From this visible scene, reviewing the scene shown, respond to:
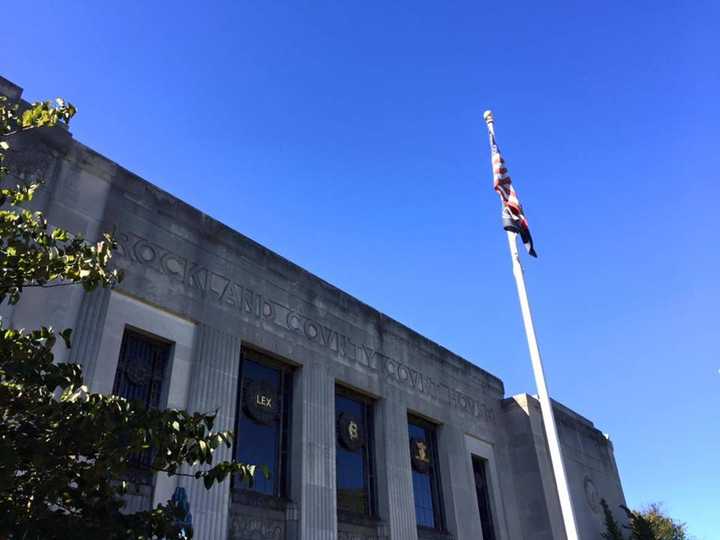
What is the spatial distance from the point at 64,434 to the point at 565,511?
35.3ft

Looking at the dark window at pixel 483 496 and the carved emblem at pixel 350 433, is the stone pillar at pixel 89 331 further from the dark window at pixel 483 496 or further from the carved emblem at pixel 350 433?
the dark window at pixel 483 496

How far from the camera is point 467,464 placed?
20516mm

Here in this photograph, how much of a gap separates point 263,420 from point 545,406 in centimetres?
647

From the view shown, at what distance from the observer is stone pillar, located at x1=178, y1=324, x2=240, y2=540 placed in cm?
1180

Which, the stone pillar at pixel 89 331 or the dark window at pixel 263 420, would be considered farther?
the dark window at pixel 263 420

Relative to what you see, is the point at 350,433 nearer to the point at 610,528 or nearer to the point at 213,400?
the point at 213,400

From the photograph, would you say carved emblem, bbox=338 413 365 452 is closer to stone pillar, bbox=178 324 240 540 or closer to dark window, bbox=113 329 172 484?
stone pillar, bbox=178 324 240 540

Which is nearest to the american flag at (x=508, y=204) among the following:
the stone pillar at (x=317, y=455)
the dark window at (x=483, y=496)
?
the stone pillar at (x=317, y=455)

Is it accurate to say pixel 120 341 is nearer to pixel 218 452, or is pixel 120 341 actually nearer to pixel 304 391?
pixel 218 452

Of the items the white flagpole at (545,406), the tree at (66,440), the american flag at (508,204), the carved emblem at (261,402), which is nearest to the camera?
the tree at (66,440)

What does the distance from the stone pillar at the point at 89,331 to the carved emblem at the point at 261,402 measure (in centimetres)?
400

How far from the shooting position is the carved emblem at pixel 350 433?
54.1ft

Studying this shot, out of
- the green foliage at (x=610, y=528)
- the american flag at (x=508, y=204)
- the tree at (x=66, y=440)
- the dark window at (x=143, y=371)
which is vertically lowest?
the tree at (x=66, y=440)

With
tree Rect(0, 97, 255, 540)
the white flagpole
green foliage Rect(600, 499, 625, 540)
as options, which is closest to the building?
tree Rect(0, 97, 255, 540)
